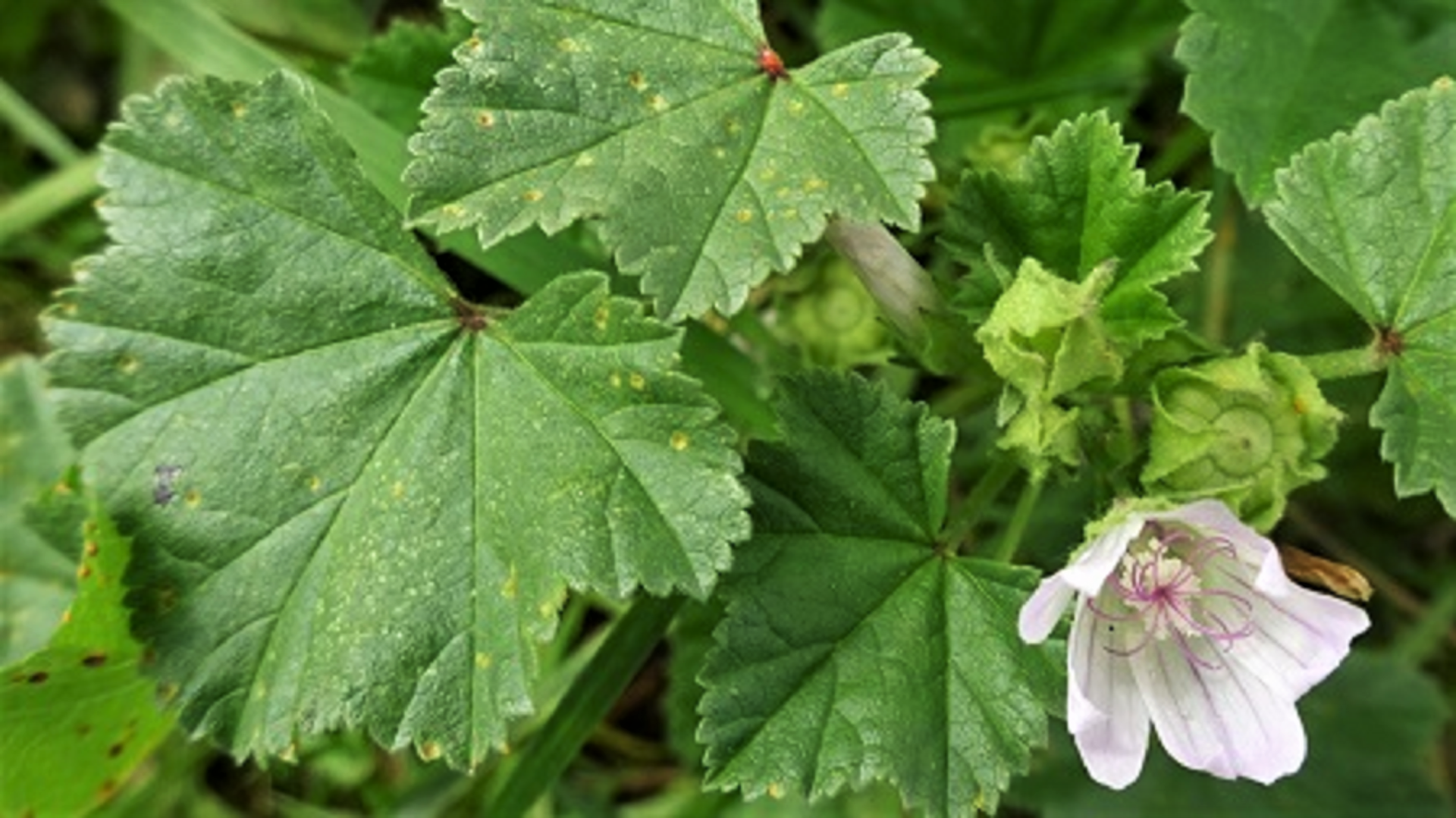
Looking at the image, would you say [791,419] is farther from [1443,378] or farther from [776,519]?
[1443,378]

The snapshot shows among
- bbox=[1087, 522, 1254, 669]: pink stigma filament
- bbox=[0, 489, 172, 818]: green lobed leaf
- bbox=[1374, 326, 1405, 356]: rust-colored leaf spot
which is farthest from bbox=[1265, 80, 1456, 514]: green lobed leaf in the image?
bbox=[0, 489, 172, 818]: green lobed leaf

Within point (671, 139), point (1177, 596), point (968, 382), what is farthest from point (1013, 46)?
point (1177, 596)

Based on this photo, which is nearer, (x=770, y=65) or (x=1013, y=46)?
(x=770, y=65)

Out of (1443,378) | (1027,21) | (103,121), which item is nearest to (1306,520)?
(1027,21)

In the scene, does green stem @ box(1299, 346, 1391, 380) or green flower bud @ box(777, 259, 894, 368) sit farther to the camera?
green flower bud @ box(777, 259, 894, 368)

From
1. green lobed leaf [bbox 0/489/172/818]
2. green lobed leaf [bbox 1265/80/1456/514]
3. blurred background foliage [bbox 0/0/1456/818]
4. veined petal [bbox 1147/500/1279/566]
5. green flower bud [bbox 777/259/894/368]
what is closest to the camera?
veined petal [bbox 1147/500/1279/566]

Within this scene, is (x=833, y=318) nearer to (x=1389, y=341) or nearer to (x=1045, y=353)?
(x=1045, y=353)

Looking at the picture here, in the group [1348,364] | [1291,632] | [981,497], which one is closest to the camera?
[1291,632]

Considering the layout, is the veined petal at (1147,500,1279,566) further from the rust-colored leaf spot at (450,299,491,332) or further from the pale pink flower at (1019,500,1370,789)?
the rust-colored leaf spot at (450,299,491,332)
